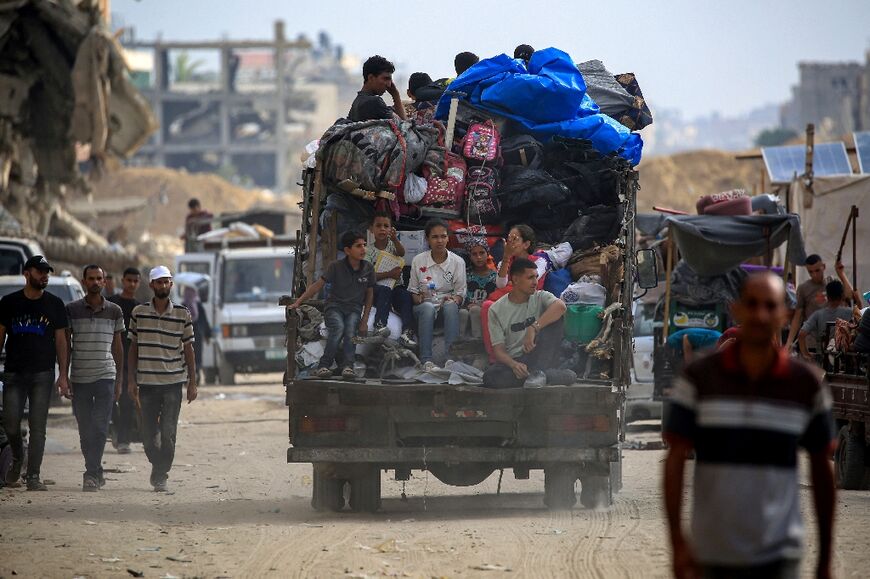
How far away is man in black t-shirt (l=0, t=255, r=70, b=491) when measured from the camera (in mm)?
13031

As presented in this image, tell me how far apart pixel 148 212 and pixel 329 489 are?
201ft

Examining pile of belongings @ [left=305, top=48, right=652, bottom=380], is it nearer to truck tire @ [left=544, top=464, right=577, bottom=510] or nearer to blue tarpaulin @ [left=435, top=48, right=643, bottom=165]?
blue tarpaulin @ [left=435, top=48, right=643, bottom=165]

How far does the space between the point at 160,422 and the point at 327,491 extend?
240 cm

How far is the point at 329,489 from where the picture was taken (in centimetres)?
1162

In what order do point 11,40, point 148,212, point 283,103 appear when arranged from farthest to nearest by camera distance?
point 283,103
point 148,212
point 11,40

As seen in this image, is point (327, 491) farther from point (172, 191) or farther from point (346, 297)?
point (172, 191)

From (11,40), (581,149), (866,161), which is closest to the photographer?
(581,149)

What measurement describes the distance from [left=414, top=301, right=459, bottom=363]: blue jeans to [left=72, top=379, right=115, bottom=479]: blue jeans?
3.31 metres

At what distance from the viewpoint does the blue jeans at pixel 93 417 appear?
13297mm

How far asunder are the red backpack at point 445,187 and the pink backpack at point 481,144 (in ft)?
0.78

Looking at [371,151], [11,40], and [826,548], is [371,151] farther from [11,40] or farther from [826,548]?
[11,40]

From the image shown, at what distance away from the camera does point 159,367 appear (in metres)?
13.2

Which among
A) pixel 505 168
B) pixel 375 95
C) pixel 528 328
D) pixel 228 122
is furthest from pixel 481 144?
pixel 228 122

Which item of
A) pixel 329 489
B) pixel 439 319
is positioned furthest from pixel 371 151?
pixel 329 489
